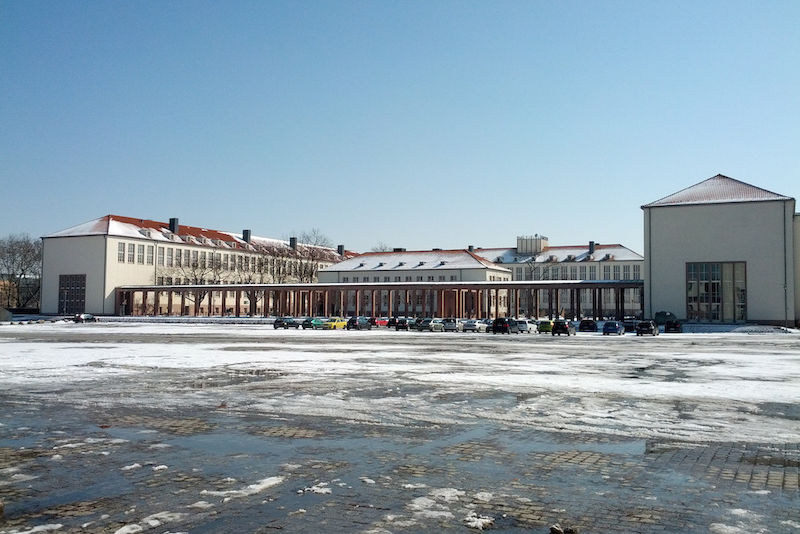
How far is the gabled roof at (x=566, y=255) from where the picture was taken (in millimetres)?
128125

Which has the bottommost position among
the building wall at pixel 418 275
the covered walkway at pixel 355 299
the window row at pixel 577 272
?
the covered walkway at pixel 355 299

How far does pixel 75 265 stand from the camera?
10394 cm

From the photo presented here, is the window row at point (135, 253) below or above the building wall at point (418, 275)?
above

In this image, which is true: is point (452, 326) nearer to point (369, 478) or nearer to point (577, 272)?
point (369, 478)

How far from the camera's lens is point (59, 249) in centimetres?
10562

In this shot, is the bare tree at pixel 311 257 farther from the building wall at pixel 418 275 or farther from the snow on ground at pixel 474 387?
the snow on ground at pixel 474 387

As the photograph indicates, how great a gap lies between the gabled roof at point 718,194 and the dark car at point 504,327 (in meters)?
23.7

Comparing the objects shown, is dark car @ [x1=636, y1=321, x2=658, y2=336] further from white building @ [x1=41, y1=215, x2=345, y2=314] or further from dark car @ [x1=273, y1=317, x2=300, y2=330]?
white building @ [x1=41, y1=215, x2=345, y2=314]

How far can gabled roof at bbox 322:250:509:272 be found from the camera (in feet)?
374

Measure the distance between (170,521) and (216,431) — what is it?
4.55 metres

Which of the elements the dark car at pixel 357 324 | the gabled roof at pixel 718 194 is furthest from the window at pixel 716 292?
the dark car at pixel 357 324

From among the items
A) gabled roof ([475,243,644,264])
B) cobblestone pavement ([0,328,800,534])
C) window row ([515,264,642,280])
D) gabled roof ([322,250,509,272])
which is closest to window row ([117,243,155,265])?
gabled roof ([322,250,509,272])

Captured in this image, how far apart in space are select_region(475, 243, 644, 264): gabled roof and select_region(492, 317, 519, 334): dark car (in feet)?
237

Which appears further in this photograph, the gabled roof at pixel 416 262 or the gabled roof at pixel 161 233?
the gabled roof at pixel 416 262
